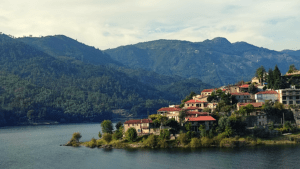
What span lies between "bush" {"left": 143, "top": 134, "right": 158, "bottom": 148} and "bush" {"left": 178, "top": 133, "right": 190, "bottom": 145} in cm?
753

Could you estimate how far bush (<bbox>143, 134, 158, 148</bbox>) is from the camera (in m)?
107

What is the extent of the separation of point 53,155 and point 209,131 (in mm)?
47830

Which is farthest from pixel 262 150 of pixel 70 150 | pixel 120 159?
pixel 70 150

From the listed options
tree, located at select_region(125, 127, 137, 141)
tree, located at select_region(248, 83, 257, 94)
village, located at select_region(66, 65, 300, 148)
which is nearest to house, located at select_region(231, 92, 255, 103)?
village, located at select_region(66, 65, 300, 148)

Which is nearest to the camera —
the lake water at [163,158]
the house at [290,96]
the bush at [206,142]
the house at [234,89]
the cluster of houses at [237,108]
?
the lake water at [163,158]

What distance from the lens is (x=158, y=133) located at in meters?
111

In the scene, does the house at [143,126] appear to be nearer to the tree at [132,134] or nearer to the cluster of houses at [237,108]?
the cluster of houses at [237,108]

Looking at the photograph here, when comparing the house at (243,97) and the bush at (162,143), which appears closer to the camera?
the bush at (162,143)

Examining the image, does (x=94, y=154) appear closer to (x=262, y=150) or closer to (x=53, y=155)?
(x=53, y=155)

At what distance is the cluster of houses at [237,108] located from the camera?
109m

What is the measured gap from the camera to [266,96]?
122 m

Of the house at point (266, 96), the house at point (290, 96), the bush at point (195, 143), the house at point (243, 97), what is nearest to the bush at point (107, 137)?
the bush at point (195, 143)

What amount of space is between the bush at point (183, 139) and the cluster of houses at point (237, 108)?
3881mm

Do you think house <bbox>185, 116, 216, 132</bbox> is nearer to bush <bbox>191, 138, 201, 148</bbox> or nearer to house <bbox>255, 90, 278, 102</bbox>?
bush <bbox>191, 138, 201, 148</bbox>
